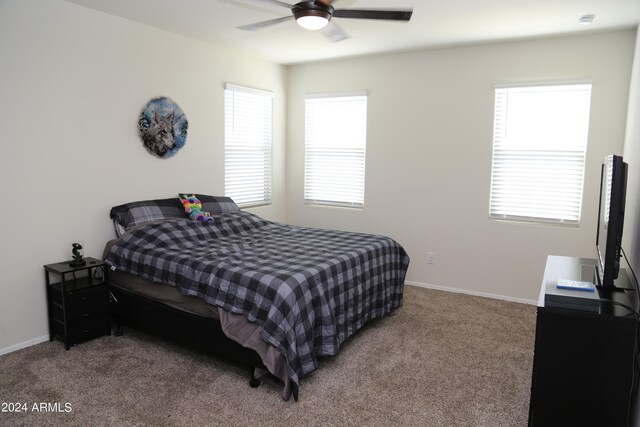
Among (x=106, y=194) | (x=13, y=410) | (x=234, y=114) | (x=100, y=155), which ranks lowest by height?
(x=13, y=410)

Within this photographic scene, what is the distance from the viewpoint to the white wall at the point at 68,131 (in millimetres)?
3059


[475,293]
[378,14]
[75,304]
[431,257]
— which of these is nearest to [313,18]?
[378,14]

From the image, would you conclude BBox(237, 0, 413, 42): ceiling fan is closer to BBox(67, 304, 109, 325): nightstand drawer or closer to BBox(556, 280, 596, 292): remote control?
BBox(556, 280, 596, 292): remote control

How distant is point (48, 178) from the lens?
3248 mm

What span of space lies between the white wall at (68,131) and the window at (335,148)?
158cm

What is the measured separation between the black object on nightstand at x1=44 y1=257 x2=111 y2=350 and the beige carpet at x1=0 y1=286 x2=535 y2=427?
0.33ft

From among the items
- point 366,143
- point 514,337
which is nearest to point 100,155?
point 366,143

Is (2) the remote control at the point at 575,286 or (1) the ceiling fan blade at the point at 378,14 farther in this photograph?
(1) the ceiling fan blade at the point at 378,14

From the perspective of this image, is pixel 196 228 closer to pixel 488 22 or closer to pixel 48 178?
pixel 48 178

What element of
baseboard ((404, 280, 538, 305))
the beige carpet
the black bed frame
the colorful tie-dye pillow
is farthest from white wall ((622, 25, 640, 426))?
the colorful tie-dye pillow

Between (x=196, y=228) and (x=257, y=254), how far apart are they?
2.29ft

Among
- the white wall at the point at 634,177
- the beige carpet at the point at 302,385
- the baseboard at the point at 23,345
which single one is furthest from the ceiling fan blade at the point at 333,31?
the baseboard at the point at 23,345

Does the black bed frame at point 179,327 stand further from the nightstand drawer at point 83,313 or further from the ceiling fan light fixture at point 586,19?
the ceiling fan light fixture at point 586,19

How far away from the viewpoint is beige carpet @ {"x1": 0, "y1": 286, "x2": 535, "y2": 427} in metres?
2.41
